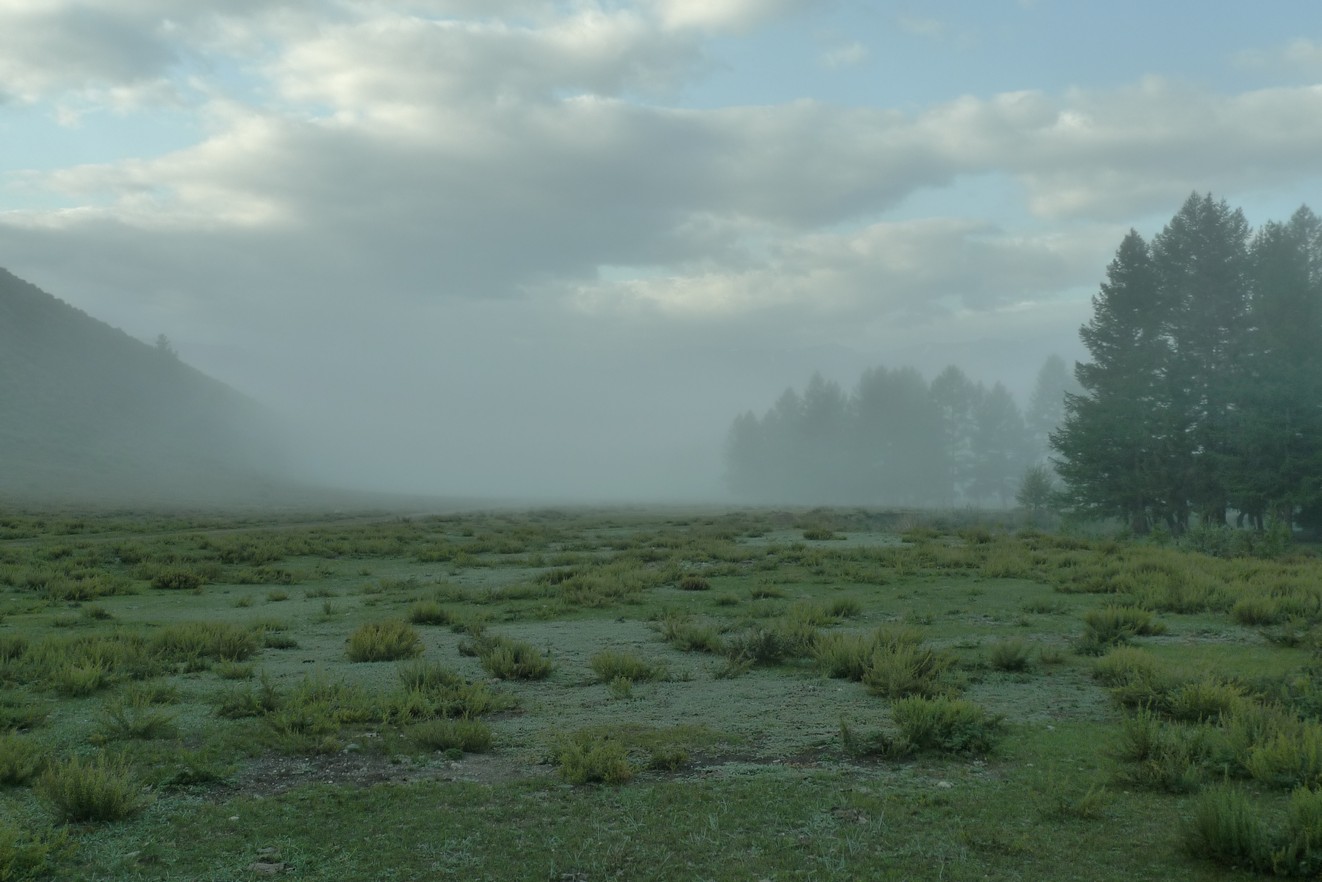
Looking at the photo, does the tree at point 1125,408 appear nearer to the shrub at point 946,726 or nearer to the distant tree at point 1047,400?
the shrub at point 946,726

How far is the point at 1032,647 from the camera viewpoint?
10656mm

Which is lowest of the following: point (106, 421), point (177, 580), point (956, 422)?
point (177, 580)

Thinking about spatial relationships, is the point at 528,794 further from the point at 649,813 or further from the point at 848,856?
the point at 848,856

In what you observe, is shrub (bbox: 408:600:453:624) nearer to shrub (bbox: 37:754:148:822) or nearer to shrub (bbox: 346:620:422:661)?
shrub (bbox: 346:620:422:661)

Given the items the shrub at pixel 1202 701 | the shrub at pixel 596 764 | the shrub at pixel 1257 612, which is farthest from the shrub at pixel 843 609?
the shrub at pixel 596 764

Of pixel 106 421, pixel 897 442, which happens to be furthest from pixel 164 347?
pixel 897 442

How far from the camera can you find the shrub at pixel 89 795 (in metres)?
5.82

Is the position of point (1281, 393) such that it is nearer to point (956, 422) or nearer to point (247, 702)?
point (247, 702)

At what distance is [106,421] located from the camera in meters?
112

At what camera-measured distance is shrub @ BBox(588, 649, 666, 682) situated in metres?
9.98

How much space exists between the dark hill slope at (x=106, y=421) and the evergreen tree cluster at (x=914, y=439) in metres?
61.3

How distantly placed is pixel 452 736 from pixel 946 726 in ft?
13.3

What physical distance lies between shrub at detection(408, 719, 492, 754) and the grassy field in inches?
0.9

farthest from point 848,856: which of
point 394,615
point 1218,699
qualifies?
point 394,615
